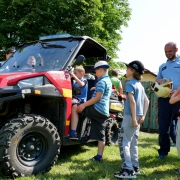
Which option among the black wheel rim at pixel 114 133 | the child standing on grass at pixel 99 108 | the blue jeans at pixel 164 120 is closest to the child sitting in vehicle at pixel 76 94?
the child standing on grass at pixel 99 108

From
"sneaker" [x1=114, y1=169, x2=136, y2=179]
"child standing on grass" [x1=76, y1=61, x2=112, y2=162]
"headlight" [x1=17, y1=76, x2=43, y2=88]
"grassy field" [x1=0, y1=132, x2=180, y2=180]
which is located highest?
"headlight" [x1=17, y1=76, x2=43, y2=88]

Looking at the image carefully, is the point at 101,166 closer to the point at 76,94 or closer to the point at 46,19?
the point at 76,94

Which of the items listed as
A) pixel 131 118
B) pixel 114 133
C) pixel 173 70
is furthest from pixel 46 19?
pixel 131 118

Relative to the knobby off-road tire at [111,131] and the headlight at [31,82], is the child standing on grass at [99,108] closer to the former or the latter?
the headlight at [31,82]

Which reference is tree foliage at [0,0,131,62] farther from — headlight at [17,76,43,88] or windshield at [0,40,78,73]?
headlight at [17,76,43,88]

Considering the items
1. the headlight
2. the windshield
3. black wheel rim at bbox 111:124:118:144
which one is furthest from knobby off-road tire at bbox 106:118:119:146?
the headlight

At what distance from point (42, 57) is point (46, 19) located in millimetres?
9981

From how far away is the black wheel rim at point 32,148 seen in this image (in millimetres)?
3359

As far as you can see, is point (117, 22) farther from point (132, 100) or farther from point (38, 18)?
point (132, 100)

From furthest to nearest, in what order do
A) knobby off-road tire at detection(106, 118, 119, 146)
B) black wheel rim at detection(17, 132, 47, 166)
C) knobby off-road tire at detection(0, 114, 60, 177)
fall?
1. knobby off-road tire at detection(106, 118, 119, 146)
2. black wheel rim at detection(17, 132, 47, 166)
3. knobby off-road tire at detection(0, 114, 60, 177)

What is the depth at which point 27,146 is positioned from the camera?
341cm

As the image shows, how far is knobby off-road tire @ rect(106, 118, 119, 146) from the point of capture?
5.41 metres

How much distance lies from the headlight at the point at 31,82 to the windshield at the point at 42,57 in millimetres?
488

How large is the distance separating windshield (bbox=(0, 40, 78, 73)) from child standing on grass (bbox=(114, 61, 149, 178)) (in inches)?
44.5
